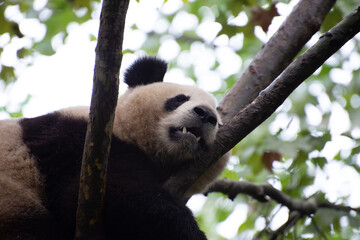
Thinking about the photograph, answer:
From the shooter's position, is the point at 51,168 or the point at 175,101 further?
the point at 175,101

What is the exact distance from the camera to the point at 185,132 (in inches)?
189

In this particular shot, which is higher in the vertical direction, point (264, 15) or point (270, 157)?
point (264, 15)

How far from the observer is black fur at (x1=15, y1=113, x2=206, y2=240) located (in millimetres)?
3662

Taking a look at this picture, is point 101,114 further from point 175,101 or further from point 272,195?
point 272,195

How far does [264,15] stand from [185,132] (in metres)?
2.34

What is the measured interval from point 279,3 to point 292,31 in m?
0.85

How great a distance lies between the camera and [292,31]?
550 cm

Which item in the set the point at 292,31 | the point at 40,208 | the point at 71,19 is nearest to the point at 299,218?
the point at 292,31

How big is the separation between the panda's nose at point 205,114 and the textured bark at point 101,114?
169 centimetres

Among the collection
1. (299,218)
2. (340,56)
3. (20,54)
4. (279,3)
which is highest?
(279,3)

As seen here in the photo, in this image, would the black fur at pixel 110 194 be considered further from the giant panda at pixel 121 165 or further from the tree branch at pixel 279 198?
the tree branch at pixel 279 198

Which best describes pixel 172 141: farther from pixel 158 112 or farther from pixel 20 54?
pixel 20 54

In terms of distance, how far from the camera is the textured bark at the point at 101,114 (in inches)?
118

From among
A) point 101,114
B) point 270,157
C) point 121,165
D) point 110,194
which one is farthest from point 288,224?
point 101,114
